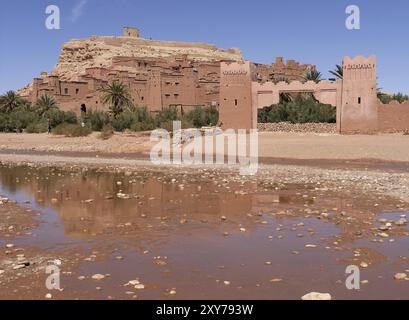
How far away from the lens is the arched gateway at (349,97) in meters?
30.2

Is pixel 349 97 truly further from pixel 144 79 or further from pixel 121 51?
pixel 121 51

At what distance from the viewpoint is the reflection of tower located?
30078mm

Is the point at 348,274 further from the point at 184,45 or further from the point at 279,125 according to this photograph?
the point at 184,45

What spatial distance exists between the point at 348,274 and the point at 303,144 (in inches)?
831

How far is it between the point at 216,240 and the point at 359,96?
24.9 meters

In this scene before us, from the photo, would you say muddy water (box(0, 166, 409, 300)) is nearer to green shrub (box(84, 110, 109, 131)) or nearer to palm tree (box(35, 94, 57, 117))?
green shrub (box(84, 110, 109, 131))

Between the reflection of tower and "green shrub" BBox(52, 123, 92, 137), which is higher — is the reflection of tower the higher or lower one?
the higher one

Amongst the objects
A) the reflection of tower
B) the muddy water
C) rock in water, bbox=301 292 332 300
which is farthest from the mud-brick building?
rock in water, bbox=301 292 332 300

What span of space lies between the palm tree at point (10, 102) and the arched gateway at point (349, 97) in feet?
106

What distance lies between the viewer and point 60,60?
299 feet

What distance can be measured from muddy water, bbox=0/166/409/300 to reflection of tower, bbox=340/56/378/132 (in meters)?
17.9

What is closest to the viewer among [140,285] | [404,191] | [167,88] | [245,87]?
[140,285]

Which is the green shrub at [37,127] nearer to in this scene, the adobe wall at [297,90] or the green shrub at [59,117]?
the green shrub at [59,117]

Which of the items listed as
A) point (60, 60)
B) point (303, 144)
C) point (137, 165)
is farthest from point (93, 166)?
point (60, 60)
